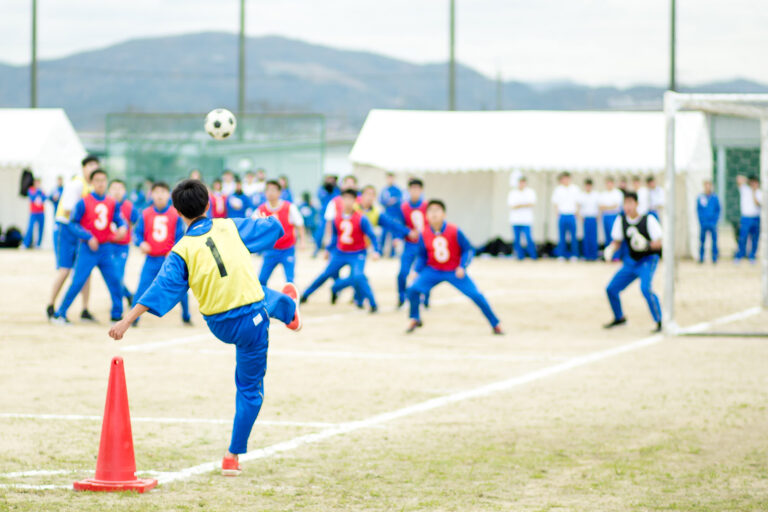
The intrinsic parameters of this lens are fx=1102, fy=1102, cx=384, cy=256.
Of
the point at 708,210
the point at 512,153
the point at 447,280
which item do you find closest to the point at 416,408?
the point at 447,280

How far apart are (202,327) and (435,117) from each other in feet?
50.7

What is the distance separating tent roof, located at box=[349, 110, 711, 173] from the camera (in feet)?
84.6

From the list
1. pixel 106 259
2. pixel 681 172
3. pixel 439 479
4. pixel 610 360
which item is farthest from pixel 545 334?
pixel 681 172

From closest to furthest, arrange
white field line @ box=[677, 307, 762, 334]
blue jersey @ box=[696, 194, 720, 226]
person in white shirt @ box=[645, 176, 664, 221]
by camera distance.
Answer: white field line @ box=[677, 307, 762, 334] < person in white shirt @ box=[645, 176, 664, 221] < blue jersey @ box=[696, 194, 720, 226]

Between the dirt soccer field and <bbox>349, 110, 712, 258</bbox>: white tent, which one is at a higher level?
<bbox>349, 110, 712, 258</bbox>: white tent

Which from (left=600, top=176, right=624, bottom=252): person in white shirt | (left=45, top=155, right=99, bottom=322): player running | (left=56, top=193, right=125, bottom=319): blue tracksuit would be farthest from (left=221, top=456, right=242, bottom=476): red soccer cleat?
(left=600, top=176, right=624, bottom=252): person in white shirt

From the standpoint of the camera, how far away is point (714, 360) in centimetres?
1112

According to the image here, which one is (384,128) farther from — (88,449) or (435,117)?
(88,449)

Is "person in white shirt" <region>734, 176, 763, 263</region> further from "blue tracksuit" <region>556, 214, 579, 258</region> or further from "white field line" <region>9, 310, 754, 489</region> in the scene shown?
"white field line" <region>9, 310, 754, 489</region>

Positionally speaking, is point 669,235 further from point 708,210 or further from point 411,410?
point 708,210

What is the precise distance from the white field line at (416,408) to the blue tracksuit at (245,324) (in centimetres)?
38

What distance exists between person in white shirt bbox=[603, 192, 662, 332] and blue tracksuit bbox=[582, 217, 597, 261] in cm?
1227

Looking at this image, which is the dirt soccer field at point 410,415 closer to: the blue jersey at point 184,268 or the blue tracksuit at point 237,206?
the blue jersey at point 184,268

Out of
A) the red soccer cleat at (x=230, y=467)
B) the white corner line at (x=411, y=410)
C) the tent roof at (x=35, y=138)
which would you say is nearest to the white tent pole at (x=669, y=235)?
the white corner line at (x=411, y=410)
